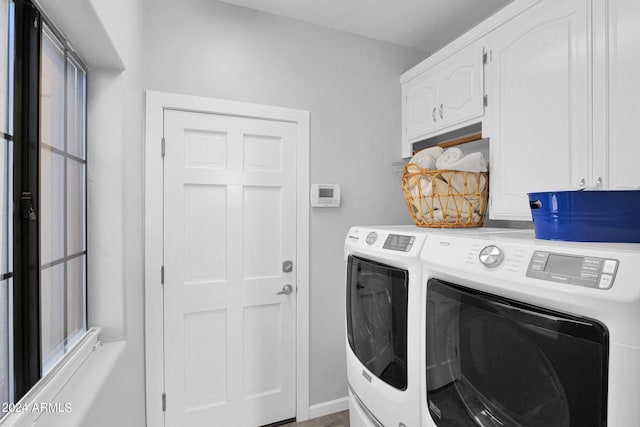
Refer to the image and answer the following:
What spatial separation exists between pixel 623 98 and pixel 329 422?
2.18 meters

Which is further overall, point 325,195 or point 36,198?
point 325,195

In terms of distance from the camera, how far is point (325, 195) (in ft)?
7.00

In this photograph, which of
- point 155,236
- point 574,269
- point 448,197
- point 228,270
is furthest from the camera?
point 228,270

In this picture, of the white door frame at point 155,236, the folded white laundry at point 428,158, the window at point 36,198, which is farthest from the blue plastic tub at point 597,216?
the white door frame at point 155,236

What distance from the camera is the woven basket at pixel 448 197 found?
150 cm

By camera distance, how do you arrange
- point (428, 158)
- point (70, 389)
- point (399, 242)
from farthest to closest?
point (428, 158) → point (399, 242) → point (70, 389)

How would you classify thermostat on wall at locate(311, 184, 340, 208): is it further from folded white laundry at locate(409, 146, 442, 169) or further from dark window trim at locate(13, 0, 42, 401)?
dark window trim at locate(13, 0, 42, 401)

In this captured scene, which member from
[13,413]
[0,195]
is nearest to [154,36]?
[0,195]

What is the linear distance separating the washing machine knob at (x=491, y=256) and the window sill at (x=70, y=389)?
108 centimetres

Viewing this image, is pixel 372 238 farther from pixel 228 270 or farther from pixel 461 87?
pixel 461 87

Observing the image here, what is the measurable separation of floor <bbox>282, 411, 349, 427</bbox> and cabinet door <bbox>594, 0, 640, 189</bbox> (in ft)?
6.20

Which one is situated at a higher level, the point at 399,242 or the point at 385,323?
the point at 399,242

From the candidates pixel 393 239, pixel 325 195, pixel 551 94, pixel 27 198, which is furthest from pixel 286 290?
pixel 551 94

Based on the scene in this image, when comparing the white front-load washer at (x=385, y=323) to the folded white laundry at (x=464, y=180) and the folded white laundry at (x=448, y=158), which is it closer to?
the folded white laundry at (x=464, y=180)
